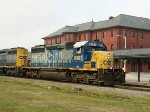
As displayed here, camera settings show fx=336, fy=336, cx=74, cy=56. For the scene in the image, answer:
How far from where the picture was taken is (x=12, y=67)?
41.9 meters

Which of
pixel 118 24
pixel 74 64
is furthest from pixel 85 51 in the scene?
pixel 118 24

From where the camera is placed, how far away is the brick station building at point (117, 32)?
8212 cm

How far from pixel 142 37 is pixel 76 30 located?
1944 cm

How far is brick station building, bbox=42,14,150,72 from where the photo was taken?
3233 inches

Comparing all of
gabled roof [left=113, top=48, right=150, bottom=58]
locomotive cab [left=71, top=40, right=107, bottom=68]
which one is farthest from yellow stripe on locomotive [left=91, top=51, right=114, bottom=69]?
gabled roof [left=113, top=48, right=150, bottom=58]

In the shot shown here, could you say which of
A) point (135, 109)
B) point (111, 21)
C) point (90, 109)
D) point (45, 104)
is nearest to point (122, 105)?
point (135, 109)

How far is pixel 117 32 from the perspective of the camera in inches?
3214

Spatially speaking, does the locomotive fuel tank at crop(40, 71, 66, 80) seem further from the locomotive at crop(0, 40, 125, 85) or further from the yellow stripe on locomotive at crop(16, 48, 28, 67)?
the yellow stripe on locomotive at crop(16, 48, 28, 67)

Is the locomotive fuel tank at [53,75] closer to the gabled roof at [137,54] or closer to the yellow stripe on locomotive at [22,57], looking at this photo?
the yellow stripe on locomotive at [22,57]

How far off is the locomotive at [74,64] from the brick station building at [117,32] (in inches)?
1632

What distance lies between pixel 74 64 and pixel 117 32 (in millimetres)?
52840

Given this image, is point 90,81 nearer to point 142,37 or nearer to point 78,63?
point 78,63

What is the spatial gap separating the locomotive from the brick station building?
4146cm

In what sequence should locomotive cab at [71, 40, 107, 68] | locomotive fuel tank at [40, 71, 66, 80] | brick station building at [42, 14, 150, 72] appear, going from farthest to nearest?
brick station building at [42, 14, 150, 72] < locomotive fuel tank at [40, 71, 66, 80] < locomotive cab at [71, 40, 107, 68]
